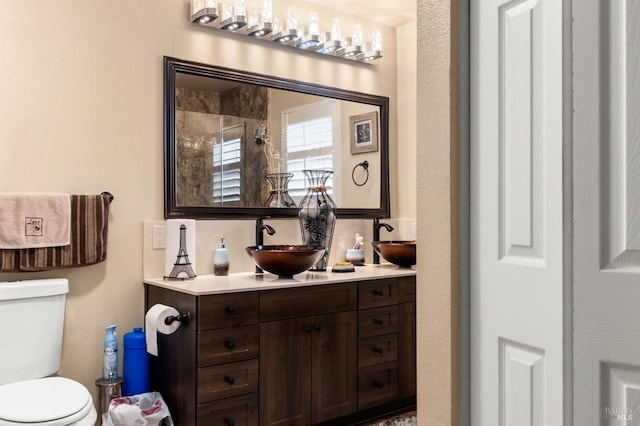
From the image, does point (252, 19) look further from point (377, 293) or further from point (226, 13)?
point (377, 293)

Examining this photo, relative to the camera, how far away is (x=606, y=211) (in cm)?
113

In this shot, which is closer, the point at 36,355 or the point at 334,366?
the point at 36,355

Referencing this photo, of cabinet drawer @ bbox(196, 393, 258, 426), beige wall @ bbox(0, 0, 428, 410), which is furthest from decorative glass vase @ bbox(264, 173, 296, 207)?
cabinet drawer @ bbox(196, 393, 258, 426)

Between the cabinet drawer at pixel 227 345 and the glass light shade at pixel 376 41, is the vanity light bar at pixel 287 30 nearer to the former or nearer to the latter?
the glass light shade at pixel 376 41

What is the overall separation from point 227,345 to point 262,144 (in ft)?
4.11

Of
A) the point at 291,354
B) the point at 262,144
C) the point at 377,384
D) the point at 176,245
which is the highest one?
the point at 262,144

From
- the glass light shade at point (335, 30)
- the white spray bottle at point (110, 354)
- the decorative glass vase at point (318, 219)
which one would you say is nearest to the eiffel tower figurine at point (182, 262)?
the white spray bottle at point (110, 354)

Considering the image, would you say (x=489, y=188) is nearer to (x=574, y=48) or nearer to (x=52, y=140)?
(x=574, y=48)

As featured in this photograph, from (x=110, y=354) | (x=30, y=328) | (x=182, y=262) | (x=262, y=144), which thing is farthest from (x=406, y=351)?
(x=30, y=328)

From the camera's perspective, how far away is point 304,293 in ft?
8.71

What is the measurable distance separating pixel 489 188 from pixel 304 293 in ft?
4.70

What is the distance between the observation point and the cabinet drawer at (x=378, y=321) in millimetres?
2879

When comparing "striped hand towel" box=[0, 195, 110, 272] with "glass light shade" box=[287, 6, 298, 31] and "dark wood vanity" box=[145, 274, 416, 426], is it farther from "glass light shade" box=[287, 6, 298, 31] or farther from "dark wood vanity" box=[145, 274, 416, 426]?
"glass light shade" box=[287, 6, 298, 31]

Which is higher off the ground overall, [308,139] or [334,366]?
[308,139]
